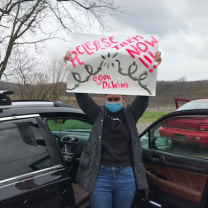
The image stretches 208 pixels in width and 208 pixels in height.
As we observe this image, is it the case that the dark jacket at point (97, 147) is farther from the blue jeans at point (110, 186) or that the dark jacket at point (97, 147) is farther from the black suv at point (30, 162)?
the black suv at point (30, 162)

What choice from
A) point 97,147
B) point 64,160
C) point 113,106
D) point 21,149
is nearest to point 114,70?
point 113,106

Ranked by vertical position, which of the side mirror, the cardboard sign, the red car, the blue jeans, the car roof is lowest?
the blue jeans

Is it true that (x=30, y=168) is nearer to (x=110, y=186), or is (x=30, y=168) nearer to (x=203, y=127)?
(x=110, y=186)

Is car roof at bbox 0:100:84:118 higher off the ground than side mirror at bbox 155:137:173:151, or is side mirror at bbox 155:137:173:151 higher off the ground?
car roof at bbox 0:100:84:118

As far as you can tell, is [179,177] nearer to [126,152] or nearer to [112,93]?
[126,152]

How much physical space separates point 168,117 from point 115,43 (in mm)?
1136

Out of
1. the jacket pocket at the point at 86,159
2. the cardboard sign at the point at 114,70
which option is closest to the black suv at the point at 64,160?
the jacket pocket at the point at 86,159

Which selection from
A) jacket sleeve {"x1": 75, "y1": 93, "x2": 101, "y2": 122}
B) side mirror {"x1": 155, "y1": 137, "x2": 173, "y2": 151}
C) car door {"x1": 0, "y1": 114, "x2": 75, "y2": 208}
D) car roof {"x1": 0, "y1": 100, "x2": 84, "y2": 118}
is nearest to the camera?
car door {"x1": 0, "y1": 114, "x2": 75, "y2": 208}

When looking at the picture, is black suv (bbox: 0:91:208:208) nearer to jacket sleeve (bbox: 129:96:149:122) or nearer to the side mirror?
the side mirror

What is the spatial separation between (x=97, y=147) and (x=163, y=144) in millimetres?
1190

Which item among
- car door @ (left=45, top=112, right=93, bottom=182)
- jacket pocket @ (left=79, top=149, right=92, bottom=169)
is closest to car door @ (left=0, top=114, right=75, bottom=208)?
jacket pocket @ (left=79, top=149, right=92, bottom=169)

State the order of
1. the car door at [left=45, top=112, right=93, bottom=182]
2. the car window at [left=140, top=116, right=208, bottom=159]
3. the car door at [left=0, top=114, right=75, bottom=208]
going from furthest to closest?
the car door at [left=45, top=112, right=93, bottom=182] → the car window at [left=140, top=116, right=208, bottom=159] → the car door at [left=0, top=114, right=75, bottom=208]

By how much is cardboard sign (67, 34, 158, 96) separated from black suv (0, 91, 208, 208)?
44 cm

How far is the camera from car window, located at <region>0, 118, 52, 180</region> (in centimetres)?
163
